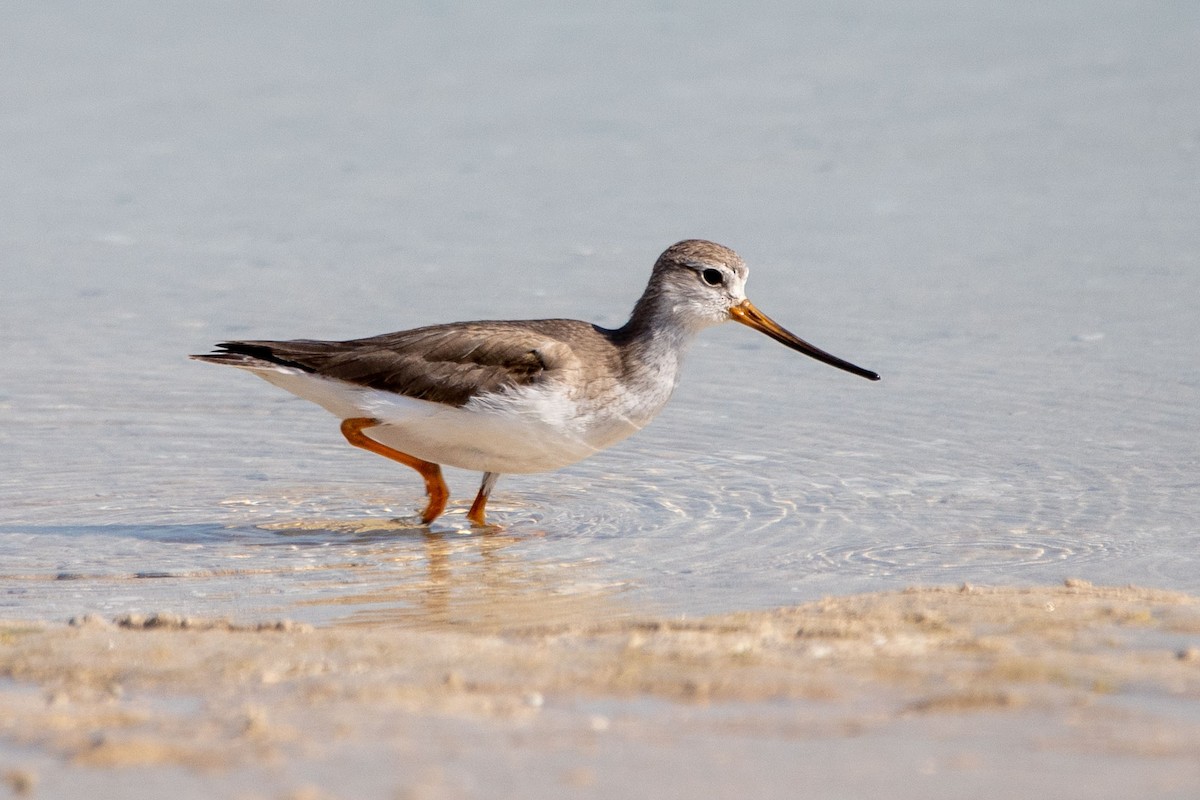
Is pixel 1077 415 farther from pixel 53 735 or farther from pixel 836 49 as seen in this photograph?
pixel 836 49

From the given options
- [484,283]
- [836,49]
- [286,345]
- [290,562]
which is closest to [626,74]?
[836,49]

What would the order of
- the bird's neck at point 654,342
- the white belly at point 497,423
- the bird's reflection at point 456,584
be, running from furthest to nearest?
1. the bird's neck at point 654,342
2. the white belly at point 497,423
3. the bird's reflection at point 456,584

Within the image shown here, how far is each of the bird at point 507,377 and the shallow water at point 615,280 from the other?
0.39 m

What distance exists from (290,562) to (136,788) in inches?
125

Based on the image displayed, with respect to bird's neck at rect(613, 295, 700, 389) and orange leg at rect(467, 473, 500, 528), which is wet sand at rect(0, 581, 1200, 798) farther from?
bird's neck at rect(613, 295, 700, 389)

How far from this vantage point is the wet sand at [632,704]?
13.6 feet

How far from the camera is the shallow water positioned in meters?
7.34

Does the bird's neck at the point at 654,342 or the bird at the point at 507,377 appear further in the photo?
the bird's neck at the point at 654,342

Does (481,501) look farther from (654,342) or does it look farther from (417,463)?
(654,342)

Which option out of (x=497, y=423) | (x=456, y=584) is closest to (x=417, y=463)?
(x=497, y=423)

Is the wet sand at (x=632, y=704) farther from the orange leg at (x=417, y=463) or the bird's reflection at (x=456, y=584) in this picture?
the orange leg at (x=417, y=463)

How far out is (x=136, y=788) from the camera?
13.4 feet

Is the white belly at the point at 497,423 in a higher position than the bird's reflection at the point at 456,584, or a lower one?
higher

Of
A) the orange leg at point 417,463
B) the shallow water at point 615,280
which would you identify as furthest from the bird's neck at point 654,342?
the orange leg at point 417,463
